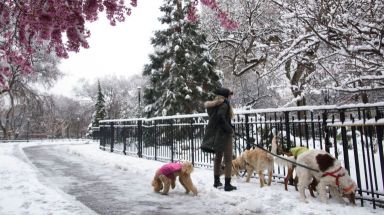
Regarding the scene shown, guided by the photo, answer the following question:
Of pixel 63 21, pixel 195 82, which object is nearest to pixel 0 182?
pixel 63 21

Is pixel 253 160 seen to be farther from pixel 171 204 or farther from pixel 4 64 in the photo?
pixel 4 64

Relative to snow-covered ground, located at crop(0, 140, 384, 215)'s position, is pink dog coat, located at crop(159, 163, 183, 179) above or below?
above

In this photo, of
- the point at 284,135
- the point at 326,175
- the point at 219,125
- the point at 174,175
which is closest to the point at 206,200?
the point at 174,175

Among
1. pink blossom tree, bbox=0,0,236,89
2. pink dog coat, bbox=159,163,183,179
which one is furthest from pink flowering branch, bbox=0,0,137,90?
pink dog coat, bbox=159,163,183,179

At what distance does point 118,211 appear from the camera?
539 cm

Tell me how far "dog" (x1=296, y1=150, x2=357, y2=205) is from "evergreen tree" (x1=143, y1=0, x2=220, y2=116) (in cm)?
1822

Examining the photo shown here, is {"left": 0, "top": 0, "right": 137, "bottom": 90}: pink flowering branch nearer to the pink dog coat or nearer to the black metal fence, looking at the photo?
the pink dog coat

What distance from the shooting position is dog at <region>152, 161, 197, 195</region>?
6.43m

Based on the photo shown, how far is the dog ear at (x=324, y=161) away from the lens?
5207 mm

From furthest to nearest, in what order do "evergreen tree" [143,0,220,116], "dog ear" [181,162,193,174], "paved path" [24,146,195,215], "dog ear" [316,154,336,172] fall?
"evergreen tree" [143,0,220,116], "dog ear" [181,162,193,174], "paved path" [24,146,195,215], "dog ear" [316,154,336,172]

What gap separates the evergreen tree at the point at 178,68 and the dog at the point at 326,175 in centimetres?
1822

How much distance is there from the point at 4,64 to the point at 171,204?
3.47 meters

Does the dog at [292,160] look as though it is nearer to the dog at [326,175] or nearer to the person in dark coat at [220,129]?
the dog at [326,175]

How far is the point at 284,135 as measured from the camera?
31.2 ft
